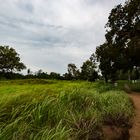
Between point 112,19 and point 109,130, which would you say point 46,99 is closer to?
point 109,130

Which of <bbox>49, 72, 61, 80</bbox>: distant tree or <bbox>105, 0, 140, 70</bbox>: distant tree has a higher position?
<bbox>105, 0, 140, 70</bbox>: distant tree

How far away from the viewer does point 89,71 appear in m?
71.2

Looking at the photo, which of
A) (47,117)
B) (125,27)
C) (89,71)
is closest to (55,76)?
(89,71)

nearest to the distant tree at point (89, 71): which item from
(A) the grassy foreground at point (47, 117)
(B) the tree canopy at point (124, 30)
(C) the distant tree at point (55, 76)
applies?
(C) the distant tree at point (55, 76)

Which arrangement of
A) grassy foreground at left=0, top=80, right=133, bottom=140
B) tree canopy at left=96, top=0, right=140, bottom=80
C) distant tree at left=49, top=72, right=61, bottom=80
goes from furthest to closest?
distant tree at left=49, top=72, right=61, bottom=80 → tree canopy at left=96, top=0, right=140, bottom=80 → grassy foreground at left=0, top=80, right=133, bottom=140

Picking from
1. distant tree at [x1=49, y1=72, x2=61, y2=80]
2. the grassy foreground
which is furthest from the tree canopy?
the grassy foreground

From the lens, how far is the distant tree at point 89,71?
223ft

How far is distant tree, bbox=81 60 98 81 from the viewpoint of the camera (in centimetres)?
6794

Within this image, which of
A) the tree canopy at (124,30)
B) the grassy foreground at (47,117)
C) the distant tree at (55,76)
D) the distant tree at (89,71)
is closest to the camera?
the grassy foreground at (47,117)

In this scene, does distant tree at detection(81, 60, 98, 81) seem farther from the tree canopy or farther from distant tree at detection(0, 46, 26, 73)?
the tree canopy

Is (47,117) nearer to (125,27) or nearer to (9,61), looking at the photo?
(125,27)

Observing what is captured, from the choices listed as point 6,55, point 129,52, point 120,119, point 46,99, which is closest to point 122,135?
point 120,119

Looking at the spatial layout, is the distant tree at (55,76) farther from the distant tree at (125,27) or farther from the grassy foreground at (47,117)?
the grassy foreground at (47,117)

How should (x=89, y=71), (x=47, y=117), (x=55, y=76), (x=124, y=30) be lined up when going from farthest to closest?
(x=89, y=71) < (x=55, y=76) < (x=124, y=30) < (x=47, y=117)
